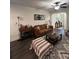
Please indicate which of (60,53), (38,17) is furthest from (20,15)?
(60,53)

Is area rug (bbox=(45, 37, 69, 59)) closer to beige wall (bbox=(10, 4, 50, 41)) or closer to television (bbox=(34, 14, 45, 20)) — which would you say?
beige wall (bbox=(10, 4, 50, 41))

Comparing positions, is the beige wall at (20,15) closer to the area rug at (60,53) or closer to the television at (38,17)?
the television at (38,17)

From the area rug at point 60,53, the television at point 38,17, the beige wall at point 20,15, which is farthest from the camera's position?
the television at point 38,17

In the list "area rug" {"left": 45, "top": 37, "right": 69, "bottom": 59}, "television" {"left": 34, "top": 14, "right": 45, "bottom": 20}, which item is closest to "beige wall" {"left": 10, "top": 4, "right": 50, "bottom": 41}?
"television" {"left": 34, "top": 14, "right": 45, "bottom": 20}

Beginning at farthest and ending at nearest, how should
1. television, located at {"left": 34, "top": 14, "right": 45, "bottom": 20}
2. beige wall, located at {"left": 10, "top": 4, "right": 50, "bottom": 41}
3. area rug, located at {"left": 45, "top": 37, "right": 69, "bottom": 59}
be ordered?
television, located at {"left": 34, "top": 14, "right": 45, "bottom": 20} < beige wall, located at {"left": 10, "top": 4, "right": 50, "bottom": 41} < area rug, located at {"left": 45, "top": 37, "right": 69, "bottom": 59}

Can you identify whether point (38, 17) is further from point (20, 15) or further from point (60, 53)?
point (60, 53)

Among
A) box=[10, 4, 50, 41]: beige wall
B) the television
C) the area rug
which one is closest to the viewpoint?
the area rug

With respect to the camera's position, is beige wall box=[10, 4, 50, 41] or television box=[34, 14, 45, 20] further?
television box=[34, 14, 45, 20]

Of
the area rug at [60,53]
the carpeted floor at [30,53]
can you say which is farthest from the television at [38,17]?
the area rug at [60,53]

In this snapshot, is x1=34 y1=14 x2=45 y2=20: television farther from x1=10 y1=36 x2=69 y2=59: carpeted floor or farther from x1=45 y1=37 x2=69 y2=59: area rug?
x1=45 y1=37 x2=69 y2=59: area rug

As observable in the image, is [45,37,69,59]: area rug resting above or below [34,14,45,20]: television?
below
